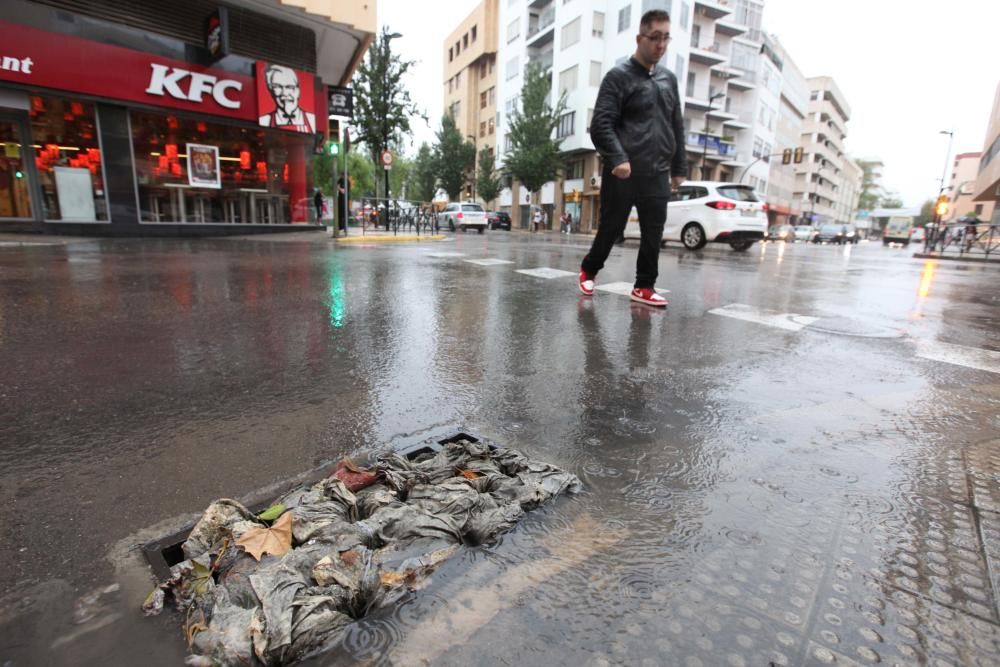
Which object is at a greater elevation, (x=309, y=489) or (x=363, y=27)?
(x=363, y=27)

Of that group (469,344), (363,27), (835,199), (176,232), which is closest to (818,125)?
(835,199)

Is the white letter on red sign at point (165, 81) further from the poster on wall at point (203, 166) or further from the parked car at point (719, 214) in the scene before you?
the parked car at point (719, 214)

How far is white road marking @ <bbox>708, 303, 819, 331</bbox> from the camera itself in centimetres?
426

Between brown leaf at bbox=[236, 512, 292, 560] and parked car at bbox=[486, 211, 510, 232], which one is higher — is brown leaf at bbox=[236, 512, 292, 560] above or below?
below

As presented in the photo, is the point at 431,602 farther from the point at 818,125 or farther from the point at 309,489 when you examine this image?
the point at 818,125

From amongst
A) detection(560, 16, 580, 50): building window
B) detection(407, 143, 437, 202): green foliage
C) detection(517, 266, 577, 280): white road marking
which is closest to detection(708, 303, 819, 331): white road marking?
detection(517, 266, 577, 280): white road marking

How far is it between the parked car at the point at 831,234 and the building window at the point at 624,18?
76.3 feet

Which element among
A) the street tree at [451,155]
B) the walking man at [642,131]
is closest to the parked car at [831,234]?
the street tree at [451,155]

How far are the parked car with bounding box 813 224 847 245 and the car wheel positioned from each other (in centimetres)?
3582

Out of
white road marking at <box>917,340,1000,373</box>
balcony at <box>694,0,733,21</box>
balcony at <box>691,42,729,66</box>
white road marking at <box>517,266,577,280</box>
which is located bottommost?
white road marking at <box>917,340,1000,373</box>

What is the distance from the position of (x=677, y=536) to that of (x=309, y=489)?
105 cm

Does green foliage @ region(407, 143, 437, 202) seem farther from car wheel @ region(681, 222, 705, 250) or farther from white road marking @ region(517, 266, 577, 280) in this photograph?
white road marking @ region(517, 266, 577, 280)

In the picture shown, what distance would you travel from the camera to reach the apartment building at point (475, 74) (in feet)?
182

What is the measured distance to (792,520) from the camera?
149cm
